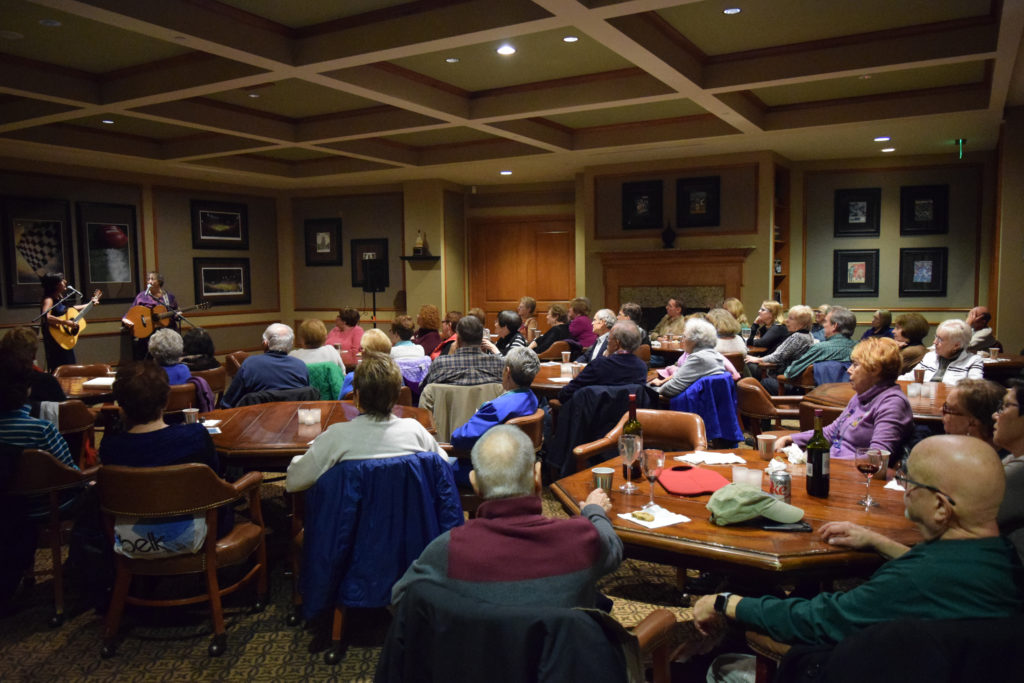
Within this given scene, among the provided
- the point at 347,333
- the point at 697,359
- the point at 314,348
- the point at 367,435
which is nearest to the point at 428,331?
the point at 347,333

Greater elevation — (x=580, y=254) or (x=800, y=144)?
(x=800, y=144)

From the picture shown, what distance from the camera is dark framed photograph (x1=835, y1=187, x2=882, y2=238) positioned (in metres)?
10.1

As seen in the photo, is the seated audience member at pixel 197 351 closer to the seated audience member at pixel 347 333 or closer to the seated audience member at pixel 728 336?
the seated audience member at pixel 347 333

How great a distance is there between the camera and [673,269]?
1022 centimetres

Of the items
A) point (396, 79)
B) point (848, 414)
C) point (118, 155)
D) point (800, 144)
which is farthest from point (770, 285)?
point (118, 155)

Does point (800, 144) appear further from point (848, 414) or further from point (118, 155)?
point (118, 155)

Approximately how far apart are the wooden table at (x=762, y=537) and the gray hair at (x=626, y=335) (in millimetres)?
2248

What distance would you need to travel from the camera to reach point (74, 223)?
9.91 meters

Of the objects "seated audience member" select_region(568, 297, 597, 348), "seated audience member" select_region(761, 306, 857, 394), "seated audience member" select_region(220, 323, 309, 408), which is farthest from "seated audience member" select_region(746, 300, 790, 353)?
"seated audience member" select_region(220, 323, 309, 408)

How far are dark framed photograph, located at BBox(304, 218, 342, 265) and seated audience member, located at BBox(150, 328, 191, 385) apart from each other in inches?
311

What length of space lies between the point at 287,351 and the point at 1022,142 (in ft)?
24.0

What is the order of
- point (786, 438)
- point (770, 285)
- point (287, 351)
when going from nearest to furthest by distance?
point (786, 438), point (287, 351), point (770, 285)

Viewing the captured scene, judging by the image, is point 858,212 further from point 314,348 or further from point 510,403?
point 510,403

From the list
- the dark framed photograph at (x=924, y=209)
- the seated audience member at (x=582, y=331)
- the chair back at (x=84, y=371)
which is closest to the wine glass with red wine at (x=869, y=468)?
the seated audience member at (x=582, y=331)
